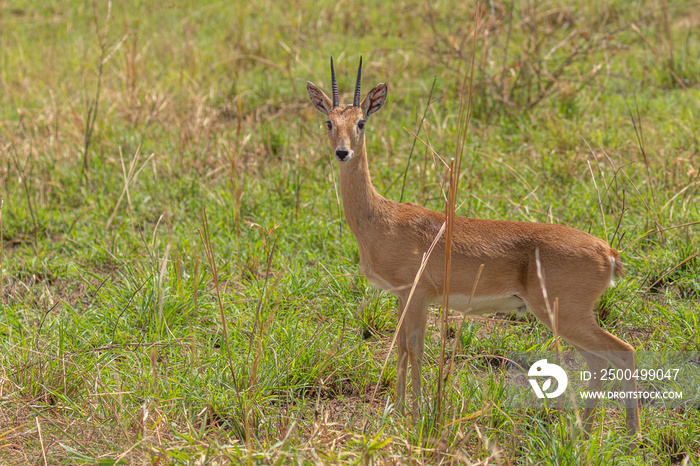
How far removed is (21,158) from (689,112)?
5.80m

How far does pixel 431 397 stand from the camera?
125 inches

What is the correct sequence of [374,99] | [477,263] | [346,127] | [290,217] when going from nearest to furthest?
1. [477,263]
2. [346,127]
3. [374,99]
4. [290,217]

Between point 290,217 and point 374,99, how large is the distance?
1588 mm

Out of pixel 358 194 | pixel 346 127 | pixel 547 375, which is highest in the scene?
pixel 346 127

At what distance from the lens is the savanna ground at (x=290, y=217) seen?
10.3ft

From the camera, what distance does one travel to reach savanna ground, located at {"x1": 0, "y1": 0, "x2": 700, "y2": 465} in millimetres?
3129

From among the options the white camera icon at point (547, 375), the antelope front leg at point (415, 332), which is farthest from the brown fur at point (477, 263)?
the white camera icon at point (547, 375)

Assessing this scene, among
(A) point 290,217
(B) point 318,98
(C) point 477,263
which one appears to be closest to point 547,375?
(C) point 477,263

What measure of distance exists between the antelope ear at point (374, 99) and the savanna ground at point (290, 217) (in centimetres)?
51

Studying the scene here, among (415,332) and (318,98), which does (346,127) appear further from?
(415,332)

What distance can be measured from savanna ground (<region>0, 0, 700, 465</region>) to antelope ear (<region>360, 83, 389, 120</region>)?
1.66 ft

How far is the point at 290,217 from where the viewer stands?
525 centimetres

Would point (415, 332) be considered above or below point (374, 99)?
below

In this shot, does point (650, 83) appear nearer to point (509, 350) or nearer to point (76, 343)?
point (509, 350)
